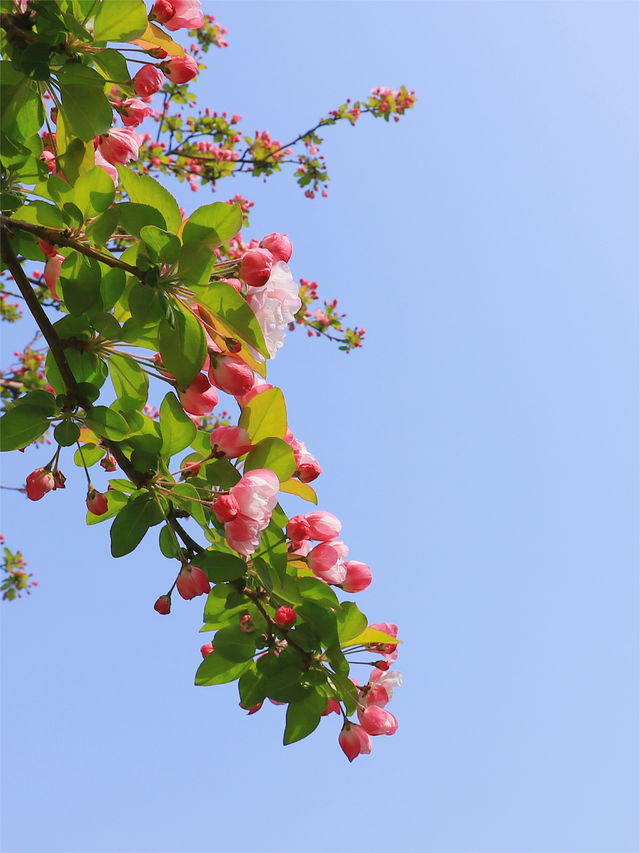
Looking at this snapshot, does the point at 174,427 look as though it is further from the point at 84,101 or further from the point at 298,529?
the point at 84,101

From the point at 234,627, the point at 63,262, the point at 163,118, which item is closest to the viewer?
the point at 63,262

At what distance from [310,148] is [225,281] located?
14.0 ft

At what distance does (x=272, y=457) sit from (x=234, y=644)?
416mm

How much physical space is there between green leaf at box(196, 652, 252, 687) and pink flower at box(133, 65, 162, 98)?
1.14 metres

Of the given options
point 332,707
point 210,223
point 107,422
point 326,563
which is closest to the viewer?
point 210,223

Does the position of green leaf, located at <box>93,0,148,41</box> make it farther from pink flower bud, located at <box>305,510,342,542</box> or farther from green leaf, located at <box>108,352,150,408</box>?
pink flower bud, located at <box>305,510,342,542</box>

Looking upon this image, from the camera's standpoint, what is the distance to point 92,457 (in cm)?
148

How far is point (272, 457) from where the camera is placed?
1.24 meters

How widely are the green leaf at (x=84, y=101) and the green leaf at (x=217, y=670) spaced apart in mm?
1053

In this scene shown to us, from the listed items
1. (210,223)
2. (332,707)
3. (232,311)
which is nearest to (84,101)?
(210,223)

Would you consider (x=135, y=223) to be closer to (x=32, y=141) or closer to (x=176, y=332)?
(x=176, y=332)


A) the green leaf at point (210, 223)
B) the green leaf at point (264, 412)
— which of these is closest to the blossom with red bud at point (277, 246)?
the green leaf at point (210, 223)

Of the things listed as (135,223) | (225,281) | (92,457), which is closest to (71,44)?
(135,223)

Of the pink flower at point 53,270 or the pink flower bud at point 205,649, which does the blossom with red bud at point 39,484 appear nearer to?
the pink flower at point 53,270
